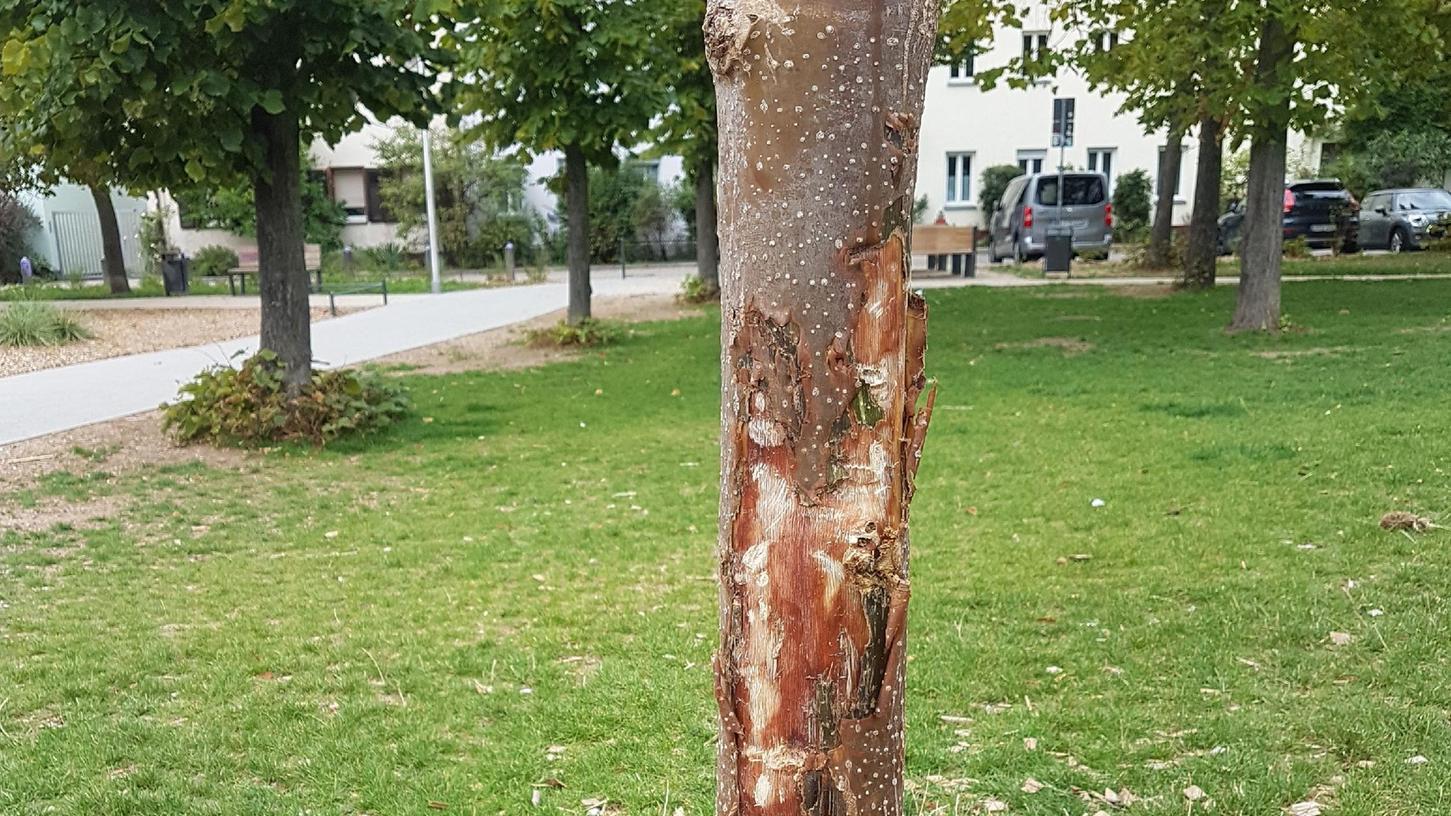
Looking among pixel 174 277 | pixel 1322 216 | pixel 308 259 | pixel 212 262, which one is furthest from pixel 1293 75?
pixel 212 262

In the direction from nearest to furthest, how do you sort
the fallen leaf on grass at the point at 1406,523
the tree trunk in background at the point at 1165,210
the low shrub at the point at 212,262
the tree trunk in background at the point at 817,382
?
the tree trunk in background at the point at 817,382 → the fallen leaf on grass at the point at 1406,523 → the tree trunk in background at the point at 1165,210 → the low shrub at the point at 212,262

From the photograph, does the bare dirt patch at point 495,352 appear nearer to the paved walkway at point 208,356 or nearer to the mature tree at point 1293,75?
the paved walkway at point 208,356

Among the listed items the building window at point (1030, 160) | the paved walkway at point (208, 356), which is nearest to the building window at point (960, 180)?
the building window at point (1030, 160)

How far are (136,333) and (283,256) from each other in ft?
31.0

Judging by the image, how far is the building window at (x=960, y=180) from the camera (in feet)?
115

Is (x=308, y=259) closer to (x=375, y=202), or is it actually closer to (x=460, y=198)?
(x=460, y=198)

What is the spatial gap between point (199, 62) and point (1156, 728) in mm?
6845

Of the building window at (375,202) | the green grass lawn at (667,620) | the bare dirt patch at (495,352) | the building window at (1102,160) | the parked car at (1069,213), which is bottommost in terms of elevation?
the green grass lawn at (667,620)

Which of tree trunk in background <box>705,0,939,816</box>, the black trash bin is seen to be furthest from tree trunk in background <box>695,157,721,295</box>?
A: tree trunk in background <box>705,0,939,816</box>

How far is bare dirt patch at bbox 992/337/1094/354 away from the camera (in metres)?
11.5

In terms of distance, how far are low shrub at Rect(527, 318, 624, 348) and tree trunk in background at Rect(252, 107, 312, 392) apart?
541cm

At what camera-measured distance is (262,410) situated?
27.4ft

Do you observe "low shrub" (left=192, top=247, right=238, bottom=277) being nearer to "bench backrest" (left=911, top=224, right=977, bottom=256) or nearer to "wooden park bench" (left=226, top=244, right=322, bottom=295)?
"wooden park bench" (left=226, top=244, right=322, bottom=295)

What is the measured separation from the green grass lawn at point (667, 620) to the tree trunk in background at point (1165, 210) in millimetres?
12723
